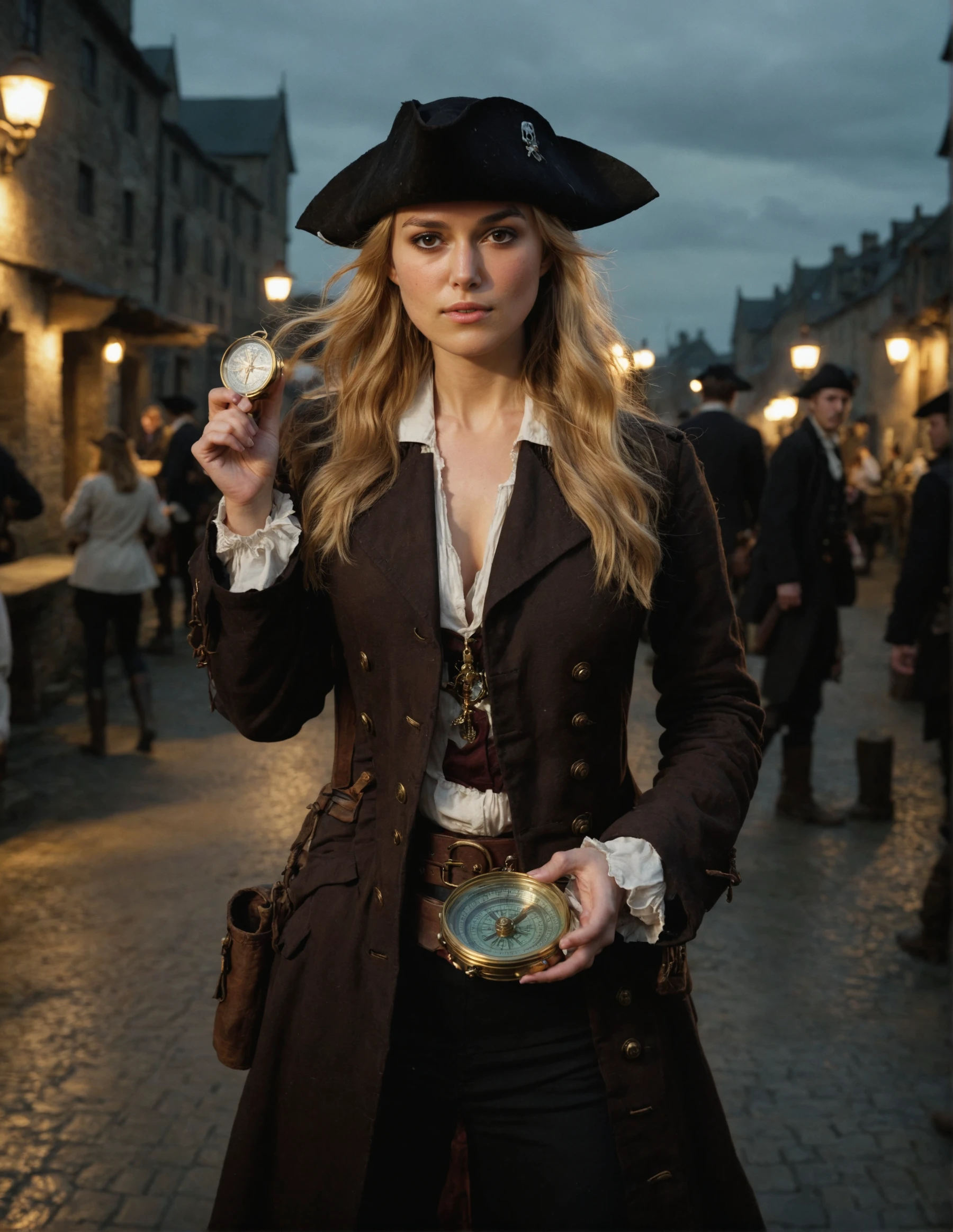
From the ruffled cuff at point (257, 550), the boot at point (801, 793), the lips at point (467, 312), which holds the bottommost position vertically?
the boot at point (801, 793)

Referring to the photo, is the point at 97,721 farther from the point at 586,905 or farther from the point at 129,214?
the point at 129,214

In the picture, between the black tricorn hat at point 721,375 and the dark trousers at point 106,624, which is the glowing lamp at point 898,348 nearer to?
the black tricorn hat at point 721,375

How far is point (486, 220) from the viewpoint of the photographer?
2.18 m

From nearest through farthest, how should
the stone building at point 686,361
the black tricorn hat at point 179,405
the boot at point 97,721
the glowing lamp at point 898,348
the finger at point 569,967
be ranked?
1. the finger at point 569,967
2. the boot at point 97,721
3. the black tricorn hat at point 179,405
4. the glowing lamp at point 898,348
5. the stone building at point 686,361

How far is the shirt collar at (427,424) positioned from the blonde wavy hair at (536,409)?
14mm

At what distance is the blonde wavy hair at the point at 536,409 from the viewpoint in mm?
2232

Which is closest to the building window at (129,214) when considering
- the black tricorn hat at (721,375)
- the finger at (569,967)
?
the black tricorn hat at (721,375)

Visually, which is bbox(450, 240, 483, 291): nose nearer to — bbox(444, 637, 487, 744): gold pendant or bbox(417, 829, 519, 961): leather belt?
bbox(444, 637, 487, 744): gold pendant

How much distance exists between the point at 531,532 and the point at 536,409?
0.92 ft

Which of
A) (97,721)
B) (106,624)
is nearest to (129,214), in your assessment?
(106,624)

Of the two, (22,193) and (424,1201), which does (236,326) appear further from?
(424,1201)

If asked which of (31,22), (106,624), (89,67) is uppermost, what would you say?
(89,67)

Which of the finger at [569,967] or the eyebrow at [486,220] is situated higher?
the eyebrow at [486,220]

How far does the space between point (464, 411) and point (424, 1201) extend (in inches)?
55.0
